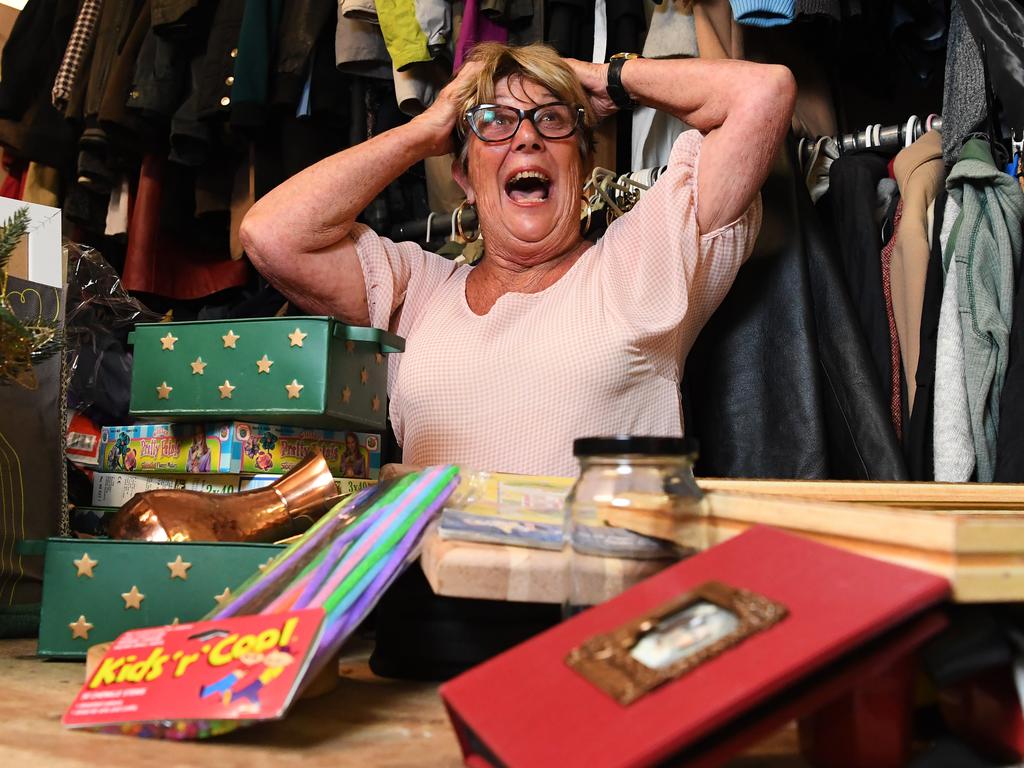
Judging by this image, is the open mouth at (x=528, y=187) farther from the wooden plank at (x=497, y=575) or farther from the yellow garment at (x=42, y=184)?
the yellow garment at (x=42, y=184)

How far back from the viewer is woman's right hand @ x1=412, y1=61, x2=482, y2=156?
171 cm

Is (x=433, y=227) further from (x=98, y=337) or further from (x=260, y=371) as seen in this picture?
(x=260, y=371)

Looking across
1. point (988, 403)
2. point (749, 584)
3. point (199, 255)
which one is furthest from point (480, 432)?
point (199, 255)

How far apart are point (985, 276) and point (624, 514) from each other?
107 centimetres

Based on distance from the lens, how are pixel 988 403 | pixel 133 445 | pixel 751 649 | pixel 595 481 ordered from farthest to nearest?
pixel 988 403
pixel 133 445
pixel 595 481
pixel 751 649

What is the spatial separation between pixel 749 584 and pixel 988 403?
111cm

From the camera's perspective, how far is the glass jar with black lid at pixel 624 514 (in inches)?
21.6

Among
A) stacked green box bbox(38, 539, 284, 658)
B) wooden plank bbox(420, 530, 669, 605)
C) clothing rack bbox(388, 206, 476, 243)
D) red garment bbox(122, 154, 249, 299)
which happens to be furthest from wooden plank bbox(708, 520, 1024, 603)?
red garment bbox(122, 154, 249, 299)

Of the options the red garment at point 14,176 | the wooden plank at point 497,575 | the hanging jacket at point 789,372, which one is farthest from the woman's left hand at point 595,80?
the red garment at point 14,176

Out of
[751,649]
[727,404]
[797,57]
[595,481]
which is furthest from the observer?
[797,57]

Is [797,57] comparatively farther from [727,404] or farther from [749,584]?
[749,584]

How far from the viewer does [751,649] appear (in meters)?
0.40

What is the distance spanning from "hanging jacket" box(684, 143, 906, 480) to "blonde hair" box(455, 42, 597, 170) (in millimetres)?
363

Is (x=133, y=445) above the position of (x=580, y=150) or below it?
below
